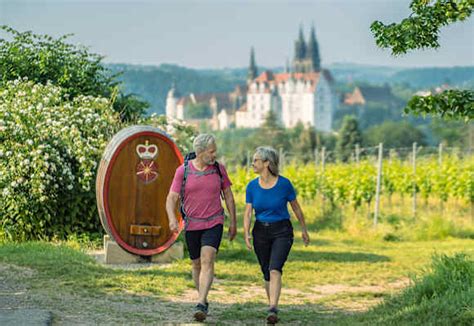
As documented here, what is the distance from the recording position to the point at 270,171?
7949 millimetres

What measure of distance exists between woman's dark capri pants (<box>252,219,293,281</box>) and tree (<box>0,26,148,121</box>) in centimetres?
784

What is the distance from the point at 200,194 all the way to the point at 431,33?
2219mm

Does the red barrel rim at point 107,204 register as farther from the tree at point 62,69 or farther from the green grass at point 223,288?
the tree at point 62,69

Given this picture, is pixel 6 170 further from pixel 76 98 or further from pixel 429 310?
pixel 429 310

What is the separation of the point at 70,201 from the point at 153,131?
2.34m

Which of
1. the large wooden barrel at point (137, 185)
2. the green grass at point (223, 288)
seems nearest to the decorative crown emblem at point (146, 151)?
the large wooden barrel at point (137, 185)

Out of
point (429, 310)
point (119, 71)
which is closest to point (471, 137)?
point (119, 71)

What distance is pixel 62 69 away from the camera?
52.8 feet

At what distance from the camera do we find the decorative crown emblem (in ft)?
37.4

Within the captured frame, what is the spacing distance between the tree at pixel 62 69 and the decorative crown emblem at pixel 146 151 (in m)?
4.23

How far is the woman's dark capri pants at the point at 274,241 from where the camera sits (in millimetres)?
7953

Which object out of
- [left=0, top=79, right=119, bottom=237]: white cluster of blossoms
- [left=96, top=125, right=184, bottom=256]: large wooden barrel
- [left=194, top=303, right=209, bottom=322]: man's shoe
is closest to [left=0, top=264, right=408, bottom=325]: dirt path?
[left=194, top=303, right=209, bottom=322]: man's shoe

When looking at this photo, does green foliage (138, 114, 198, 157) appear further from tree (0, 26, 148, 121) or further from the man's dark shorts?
the man's dark shorts

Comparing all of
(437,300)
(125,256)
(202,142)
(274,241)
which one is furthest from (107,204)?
(437,300)
